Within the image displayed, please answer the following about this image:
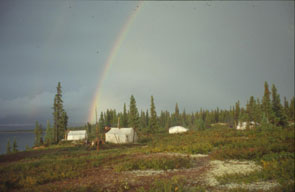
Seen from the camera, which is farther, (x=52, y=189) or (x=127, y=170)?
(x=127, y=170)

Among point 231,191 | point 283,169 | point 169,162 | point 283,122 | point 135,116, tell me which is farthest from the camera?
point 135,116

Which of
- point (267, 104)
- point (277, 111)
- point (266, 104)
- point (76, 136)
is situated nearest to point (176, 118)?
point (266, 104)

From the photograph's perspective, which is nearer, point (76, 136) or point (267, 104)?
point (76, 136)

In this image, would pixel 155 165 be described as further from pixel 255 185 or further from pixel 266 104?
pixel 266 104

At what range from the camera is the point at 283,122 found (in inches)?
1989

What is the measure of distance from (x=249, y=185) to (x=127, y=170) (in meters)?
7.04

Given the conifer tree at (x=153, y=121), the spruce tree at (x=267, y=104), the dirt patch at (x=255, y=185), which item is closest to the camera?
the dirt patch at (x=255, y=185)

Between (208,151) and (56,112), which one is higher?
(56,112)

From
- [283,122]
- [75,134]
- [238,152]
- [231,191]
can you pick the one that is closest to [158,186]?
[231,191]

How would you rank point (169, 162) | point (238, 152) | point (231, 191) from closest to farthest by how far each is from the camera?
point (231, 191) < point (169, 162) < point (238, 152)

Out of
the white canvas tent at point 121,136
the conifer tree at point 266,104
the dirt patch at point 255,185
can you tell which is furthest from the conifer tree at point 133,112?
the dirt patch at point 255,185

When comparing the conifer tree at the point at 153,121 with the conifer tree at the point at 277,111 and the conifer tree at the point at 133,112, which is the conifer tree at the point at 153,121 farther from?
the conifer tree at the point at 277,111

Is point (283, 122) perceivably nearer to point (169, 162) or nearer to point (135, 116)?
point (135, 116)

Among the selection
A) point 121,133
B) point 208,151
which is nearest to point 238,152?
point 208,151
